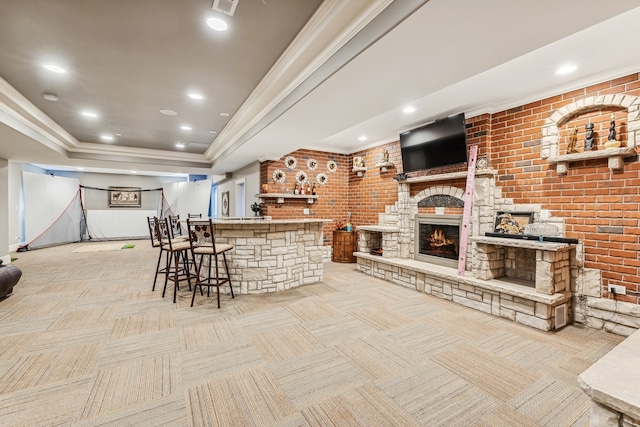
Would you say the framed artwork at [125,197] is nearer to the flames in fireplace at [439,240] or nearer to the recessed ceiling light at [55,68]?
the recessed ceiling light at [55,68]

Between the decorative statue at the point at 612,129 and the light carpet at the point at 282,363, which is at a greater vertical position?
the decorative statue at the point at 612,129

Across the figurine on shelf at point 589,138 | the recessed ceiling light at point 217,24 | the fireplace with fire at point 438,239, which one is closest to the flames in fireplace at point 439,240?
the fireplace with fire at point 438,239

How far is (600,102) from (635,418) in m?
3.25

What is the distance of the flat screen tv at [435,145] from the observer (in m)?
3.90

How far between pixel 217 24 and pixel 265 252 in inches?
106

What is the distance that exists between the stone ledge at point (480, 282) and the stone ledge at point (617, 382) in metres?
1.98

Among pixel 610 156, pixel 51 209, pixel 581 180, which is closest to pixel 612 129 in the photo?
pixel 610 156

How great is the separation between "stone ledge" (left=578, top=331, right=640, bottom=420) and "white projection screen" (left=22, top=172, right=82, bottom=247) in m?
10.9

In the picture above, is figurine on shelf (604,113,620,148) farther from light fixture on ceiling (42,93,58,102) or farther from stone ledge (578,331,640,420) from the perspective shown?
light fixture on ceiling (42,93,58,102)

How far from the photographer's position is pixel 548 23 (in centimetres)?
168

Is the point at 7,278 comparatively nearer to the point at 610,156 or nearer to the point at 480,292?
the point at 480,292

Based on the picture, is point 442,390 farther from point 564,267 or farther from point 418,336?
point 564,267

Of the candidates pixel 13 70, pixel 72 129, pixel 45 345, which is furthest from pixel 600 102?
pixel 72 129

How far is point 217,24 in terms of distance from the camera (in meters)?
2.15
